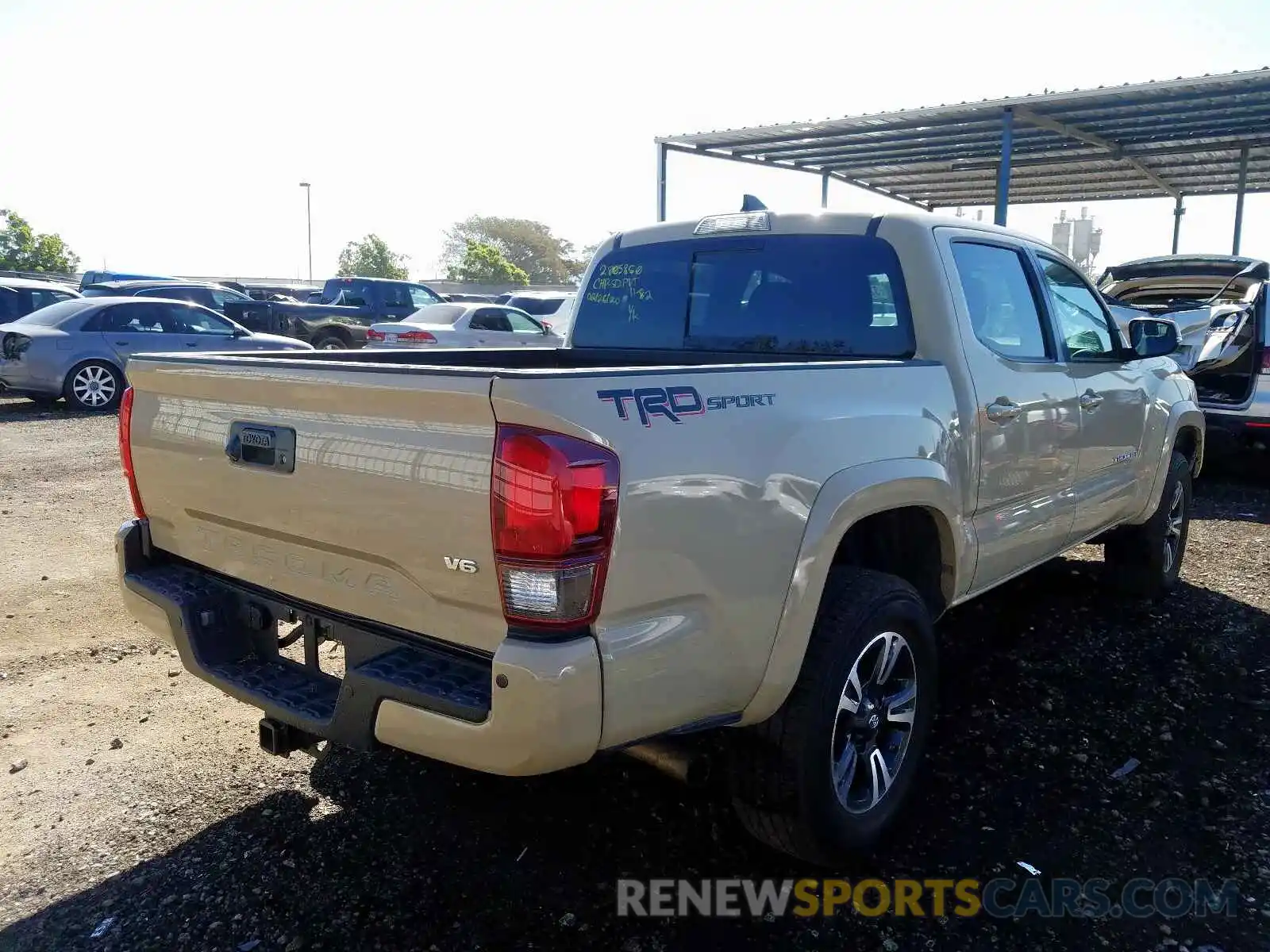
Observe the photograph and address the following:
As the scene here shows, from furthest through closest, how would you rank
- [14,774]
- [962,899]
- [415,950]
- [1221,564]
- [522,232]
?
1. [522,232]
2. [1221,564]
3. [14,774]
4. [962,899]
5. [415,950]

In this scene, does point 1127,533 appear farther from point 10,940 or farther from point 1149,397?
point 10,940

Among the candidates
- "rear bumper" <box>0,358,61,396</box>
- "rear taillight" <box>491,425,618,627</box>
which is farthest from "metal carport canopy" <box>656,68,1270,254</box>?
"rear taillight" <box>491,425,618,627</box>

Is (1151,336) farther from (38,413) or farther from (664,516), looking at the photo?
(38,413)

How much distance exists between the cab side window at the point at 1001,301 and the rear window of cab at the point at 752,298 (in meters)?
0.33

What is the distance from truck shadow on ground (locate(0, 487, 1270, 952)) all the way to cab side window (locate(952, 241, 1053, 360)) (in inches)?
60.1

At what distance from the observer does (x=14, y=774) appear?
3473 millimetres

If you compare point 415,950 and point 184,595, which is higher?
point 184,595

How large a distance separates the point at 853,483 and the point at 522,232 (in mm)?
78862

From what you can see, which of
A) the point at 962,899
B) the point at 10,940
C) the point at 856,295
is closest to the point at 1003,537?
the point at 856,295

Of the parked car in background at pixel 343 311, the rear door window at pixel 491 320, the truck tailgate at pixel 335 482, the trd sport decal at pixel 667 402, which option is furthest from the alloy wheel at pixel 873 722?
the parked car in background at pixel 343 311

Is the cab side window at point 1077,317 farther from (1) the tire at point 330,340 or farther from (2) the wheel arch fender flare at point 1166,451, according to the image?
(1) the tire at point 330,340

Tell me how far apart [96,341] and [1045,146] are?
13.4m

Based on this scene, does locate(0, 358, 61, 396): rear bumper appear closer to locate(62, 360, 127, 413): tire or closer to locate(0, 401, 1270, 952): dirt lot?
locate(62, 360, 127, 413): tire

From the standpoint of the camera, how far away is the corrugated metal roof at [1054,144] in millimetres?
11211
